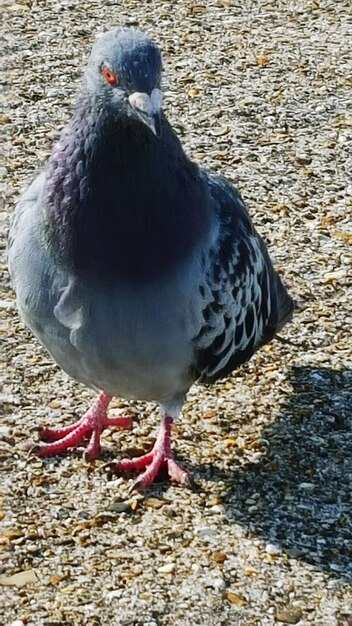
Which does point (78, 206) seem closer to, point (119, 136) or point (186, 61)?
point (119, 136)

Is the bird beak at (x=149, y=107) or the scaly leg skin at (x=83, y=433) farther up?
the bird beak at (x=149, y=107)

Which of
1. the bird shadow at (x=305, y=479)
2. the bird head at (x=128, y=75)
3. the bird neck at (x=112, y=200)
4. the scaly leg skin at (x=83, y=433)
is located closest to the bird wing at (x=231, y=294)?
the bird neck at (x=112, y=200)

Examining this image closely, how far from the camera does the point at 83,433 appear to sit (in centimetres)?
607

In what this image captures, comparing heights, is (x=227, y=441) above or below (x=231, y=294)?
below

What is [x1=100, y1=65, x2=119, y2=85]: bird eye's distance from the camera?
482 centimetres

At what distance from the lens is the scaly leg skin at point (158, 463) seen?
5844mm

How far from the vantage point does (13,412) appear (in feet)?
20.6

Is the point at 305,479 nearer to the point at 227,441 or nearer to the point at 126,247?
the point at 227,441

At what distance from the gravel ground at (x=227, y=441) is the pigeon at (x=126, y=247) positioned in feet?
2.01

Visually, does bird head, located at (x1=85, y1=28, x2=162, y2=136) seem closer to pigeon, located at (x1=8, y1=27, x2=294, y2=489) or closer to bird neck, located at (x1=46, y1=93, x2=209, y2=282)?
pigeon, located at (x1=8, y1=27, x2=294, y2=489)

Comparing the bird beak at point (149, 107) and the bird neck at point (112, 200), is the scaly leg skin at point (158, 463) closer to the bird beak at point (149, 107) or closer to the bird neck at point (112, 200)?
the bird neck at point (112, 200)

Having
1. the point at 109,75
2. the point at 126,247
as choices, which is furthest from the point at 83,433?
the point at 109,75

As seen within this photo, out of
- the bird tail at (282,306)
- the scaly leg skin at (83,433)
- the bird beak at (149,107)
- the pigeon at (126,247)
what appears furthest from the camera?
the bird tail at (282,306)

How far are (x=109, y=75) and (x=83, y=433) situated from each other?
6.46 ft
